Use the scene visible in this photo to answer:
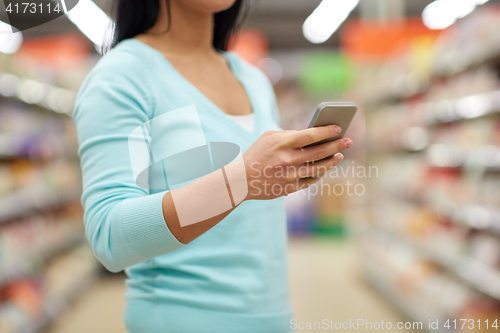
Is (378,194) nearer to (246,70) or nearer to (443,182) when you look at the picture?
(443,182)

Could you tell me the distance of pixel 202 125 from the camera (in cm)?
73

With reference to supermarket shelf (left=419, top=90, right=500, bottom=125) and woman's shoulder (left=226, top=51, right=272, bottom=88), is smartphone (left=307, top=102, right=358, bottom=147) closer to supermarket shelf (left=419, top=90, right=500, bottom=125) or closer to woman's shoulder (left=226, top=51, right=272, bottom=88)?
woman's shoulder (left=226, top=51, right=272, bottom=88)

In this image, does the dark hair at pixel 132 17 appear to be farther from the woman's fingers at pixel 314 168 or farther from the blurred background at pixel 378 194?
the woman's fingers at pixel 314 168

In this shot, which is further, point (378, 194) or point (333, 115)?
point (378, 194)

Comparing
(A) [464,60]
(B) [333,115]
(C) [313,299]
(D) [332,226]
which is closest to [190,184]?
(B) [333,115]

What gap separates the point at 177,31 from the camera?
84 cm

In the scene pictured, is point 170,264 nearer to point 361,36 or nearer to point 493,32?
point 493,32

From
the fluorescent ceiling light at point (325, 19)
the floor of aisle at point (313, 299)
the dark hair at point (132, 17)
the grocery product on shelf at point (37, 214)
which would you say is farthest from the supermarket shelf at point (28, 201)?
the fluorescent ceiling light at point (325, 19)

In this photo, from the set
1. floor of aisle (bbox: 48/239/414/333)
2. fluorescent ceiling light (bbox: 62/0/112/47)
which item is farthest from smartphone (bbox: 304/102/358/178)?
floor of aisle (bbox: 48/239/414/333)

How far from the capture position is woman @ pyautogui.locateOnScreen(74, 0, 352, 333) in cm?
62

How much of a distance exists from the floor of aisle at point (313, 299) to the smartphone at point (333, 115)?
5.50 feet

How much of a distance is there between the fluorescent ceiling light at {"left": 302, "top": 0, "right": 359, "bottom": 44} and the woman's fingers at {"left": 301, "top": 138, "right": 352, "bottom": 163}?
626 cm

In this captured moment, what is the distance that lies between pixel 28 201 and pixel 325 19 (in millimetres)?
6467

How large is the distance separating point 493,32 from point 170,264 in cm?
225
